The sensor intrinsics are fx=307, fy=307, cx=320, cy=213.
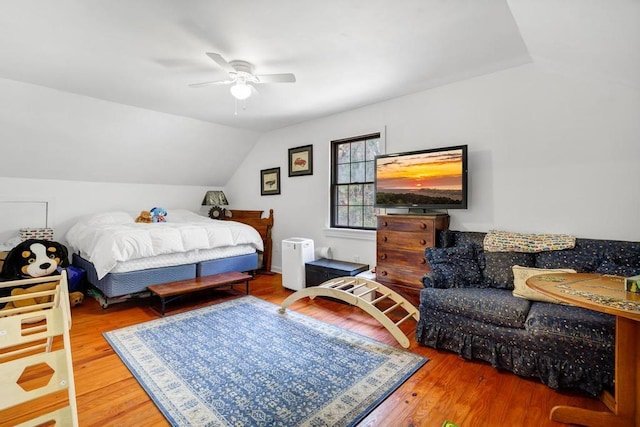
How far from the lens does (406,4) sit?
199cm

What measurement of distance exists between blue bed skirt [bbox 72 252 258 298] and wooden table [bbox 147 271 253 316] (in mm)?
107

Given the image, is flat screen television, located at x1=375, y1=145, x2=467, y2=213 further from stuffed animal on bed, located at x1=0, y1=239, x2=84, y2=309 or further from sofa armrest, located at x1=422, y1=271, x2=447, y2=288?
stuffed animal on bed, located at x1=0, y1=239, x2=84, y2=309

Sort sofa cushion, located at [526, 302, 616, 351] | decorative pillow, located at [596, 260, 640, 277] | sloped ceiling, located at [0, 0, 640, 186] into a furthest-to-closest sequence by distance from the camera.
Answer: decorative pillow, located at [596, 260, 640, 277]
sloped ceiling, located at [0, 0, 640, 186]
sofa cushion, located at [526, 302, 616, 351]

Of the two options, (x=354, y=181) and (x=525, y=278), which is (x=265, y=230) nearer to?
(x=354, y=181)

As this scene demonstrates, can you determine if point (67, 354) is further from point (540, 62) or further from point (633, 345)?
point (540, 62)

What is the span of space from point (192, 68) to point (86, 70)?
104 cm

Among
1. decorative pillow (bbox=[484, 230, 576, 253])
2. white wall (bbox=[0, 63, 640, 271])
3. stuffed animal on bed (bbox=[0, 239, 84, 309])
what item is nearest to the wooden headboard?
white wall (bbox=[0, 63, 640, 271])

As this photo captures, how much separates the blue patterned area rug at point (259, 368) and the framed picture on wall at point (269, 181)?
258 centimetres

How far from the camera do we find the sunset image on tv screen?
10.2 feet

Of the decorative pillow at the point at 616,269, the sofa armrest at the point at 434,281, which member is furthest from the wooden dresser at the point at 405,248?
the decorative pillow at the point at 616,269

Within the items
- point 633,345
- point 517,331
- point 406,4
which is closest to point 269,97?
point 406,4

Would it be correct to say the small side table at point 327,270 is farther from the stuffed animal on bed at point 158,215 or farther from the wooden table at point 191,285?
the stuffed animal on bed at point 158,215

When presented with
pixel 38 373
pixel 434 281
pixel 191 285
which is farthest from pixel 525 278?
pixel 38 373

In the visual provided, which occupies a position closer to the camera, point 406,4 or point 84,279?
point 406,4
